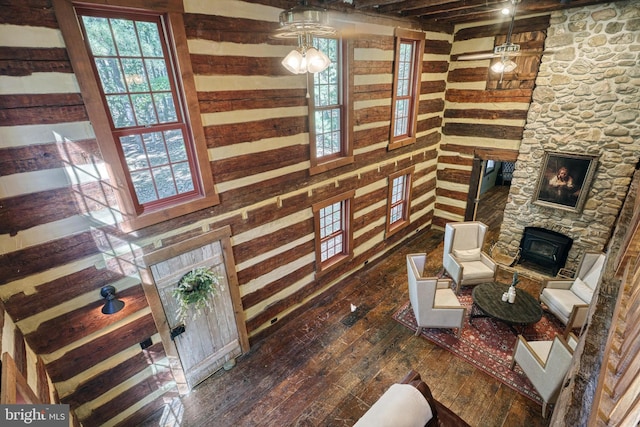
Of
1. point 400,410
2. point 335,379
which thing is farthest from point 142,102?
point 335,379

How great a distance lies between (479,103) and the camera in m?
6.66

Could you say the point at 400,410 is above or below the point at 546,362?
above

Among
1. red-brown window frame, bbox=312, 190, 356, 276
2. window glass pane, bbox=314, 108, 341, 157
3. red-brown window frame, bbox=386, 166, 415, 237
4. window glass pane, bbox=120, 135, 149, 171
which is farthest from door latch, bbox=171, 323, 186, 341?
red-brown window frame, bbox=386, 166, 415, 237

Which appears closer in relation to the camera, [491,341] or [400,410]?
[400,410]

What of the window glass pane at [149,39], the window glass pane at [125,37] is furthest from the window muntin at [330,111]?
the window glass pane at [125,37]

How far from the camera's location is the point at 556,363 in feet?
11.2

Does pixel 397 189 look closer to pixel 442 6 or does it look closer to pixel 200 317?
pixel 442 6

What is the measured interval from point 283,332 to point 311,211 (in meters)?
2.16

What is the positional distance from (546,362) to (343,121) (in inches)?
173

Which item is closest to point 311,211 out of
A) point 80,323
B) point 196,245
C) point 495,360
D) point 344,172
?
point 344,172

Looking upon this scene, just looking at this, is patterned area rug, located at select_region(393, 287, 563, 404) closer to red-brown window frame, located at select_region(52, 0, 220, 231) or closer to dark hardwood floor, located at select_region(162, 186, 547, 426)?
dark hardwood floor, located at select_region(162, 186, 547, 426)

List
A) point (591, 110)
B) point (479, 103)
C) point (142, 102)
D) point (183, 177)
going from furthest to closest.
Result: point (479, 103)
point (591, 110)
point (183, 177)
point (142, 102)

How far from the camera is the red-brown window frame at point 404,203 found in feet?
21.4

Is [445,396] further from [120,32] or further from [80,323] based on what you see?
[120,32]
